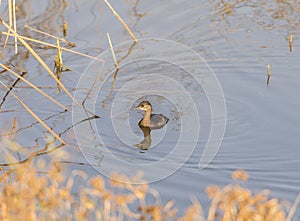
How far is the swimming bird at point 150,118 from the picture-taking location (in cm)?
835

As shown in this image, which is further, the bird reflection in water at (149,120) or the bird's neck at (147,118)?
the bird's neck at (147,118)

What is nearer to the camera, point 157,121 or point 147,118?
point 157,121

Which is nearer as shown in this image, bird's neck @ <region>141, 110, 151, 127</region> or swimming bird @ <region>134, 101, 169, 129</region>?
swimming bird @ <region>134, 101, 169, 129</region>

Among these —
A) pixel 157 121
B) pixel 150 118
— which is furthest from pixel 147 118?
pixel 157 121

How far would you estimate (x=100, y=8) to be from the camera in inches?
426

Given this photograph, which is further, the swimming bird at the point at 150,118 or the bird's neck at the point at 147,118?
the bird's neck at the point at 147,118

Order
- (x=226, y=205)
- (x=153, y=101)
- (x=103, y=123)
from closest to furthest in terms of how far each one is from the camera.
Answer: (x=226, y=205) → (x=103, y=123) → (x=153, y=101)

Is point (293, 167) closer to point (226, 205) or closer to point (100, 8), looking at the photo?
point (226, 205)

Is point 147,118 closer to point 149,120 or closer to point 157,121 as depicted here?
point 149,120

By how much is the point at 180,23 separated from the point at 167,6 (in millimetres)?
594

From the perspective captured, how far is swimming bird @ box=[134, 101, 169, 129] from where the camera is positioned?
835cm

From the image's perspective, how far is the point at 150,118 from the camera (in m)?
8.48

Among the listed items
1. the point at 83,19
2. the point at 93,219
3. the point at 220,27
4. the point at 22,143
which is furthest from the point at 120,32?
the point at 93,219

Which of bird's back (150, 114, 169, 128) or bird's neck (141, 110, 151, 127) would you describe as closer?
bird's back (150, 114, 169, 128)
